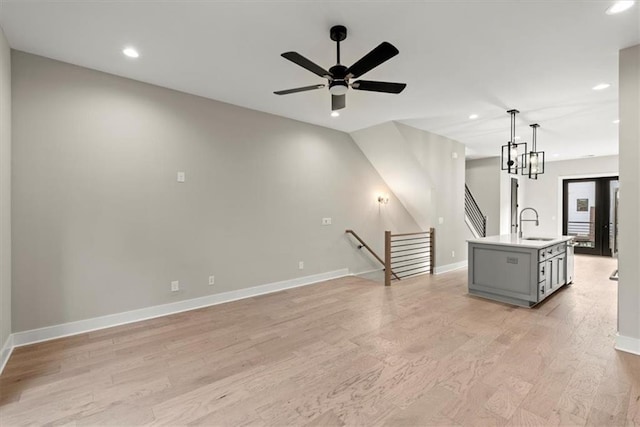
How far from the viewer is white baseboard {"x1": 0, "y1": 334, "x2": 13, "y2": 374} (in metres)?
2.55

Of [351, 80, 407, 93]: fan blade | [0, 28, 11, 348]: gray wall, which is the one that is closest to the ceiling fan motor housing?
[351, 80, 407, 93]: fan blade

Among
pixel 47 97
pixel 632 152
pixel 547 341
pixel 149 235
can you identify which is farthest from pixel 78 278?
pixel 632 152

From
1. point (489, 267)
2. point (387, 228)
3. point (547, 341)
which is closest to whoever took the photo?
point (547, 341)

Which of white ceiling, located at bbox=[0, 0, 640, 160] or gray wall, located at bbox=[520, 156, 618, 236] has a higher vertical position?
white ceiling, located at bbox=[0, 0, 640, 160]

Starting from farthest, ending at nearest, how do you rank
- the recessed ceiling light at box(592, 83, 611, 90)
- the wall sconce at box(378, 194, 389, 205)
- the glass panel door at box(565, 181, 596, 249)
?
the glass panel door at box(565, 181, 596, 249)
the wall sconce at box(378, 194, 389, 205)
the recessed ceiling light at box(592, 83, 611, 90)

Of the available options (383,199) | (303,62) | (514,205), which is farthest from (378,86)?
(514,205)

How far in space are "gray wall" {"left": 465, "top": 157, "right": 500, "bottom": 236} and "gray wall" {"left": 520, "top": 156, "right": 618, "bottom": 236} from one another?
1.80 m

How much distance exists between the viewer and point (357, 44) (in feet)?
8.99

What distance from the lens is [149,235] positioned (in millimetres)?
3689

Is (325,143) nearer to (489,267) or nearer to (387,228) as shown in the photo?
(387,228)

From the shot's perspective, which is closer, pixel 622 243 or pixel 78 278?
pixel 622 243

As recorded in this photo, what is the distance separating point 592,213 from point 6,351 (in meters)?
12.1

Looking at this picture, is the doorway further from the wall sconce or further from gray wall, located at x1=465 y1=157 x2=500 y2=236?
the wall sconce

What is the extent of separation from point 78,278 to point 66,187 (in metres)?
1.00
